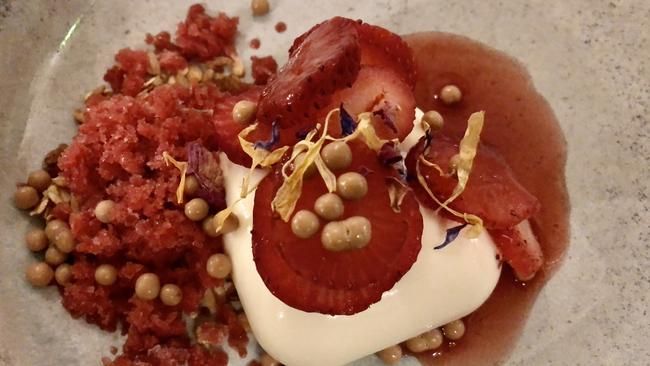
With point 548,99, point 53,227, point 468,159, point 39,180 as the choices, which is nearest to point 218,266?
point 53,227

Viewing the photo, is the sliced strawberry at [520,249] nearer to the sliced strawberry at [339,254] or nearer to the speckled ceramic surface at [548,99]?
the speckled ceramic surface at [548,99]

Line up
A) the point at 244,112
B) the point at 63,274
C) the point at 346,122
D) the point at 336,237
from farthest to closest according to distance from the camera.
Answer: the point at 63,274, the point at 244,112, the point at 346,122, the point at 336,237

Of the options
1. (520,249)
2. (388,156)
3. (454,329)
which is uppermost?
(388,156)

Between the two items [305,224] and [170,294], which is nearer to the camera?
[305,224]

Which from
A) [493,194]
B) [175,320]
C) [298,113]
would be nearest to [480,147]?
[493,194]

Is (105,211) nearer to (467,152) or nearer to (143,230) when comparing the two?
(143,230)

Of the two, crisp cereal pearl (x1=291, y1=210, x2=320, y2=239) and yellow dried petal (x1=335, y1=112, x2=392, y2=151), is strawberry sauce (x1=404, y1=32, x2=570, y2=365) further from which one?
crisp cereal pearl (x1=291, y1=210, x2=320, y2=239)

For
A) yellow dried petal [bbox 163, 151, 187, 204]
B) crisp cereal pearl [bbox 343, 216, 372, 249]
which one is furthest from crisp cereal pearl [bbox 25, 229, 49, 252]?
Result: crisp cereal pearl [bbox 343, 216, 372, 249]
